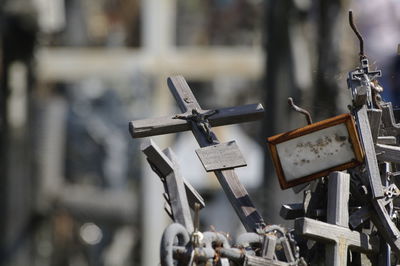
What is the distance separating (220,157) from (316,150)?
0.80 feet

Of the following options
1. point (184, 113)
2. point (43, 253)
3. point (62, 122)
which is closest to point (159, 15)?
point (62, 122)

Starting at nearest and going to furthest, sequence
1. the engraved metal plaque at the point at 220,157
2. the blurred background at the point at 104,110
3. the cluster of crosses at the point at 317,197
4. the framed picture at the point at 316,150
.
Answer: the cluster of crosses at the point at 317,197 → the framed picture at the point at 316,150 → the engraved metal plaque at the point at 220,157 → the blurred background at the point at 104,110

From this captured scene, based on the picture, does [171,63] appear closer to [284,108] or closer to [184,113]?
[284,108]

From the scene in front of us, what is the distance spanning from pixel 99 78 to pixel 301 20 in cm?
374

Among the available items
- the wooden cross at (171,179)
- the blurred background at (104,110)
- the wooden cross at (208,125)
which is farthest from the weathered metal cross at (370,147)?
the blurred background at (104,110)

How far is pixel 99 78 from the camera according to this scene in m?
11.2

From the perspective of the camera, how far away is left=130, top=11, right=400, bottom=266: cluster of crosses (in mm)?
2916

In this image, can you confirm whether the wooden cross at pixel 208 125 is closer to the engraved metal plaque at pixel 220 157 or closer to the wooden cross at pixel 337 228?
the engraved metal plaque at pixel 220 157

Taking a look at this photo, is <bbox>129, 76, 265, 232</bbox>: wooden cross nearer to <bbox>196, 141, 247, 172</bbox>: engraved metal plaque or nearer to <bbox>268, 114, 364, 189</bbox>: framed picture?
<bbox>196, 141, 247, 172</bbox>: engraved metal plaque

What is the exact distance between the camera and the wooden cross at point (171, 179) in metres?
2.94

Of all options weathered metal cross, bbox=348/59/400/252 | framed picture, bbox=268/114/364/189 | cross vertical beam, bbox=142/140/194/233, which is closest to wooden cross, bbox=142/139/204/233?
cross vertical beam, bbox=142/140/194/233

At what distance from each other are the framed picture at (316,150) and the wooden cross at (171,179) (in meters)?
0.22

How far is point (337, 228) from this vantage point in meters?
2.99

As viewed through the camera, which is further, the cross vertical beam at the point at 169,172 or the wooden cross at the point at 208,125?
the wooden cross at the point at 208,125
